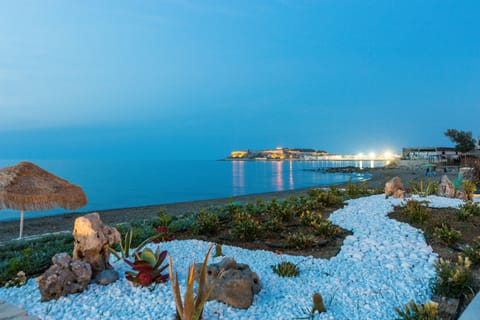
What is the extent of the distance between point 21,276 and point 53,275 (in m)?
1.19

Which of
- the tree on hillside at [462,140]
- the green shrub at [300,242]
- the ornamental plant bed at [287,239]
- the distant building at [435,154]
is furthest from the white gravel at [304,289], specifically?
the tree on hillside at [462,140]

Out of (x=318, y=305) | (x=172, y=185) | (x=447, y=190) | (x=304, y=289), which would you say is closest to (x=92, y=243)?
(x=304, y=289)

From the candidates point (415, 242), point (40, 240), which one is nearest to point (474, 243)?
point (415, 242)

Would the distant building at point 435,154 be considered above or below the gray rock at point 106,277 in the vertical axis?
above

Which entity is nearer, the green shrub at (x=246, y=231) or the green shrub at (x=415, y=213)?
the green shrub at (x=246, y=231)

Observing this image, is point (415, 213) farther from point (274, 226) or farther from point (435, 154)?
point (435, 154)

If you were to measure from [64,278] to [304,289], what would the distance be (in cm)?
346

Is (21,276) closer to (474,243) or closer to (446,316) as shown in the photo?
(446,316)

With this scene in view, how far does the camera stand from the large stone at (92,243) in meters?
4.88

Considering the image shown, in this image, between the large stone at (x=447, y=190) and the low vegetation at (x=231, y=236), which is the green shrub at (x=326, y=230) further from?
the large stone at (x=447, y=190)

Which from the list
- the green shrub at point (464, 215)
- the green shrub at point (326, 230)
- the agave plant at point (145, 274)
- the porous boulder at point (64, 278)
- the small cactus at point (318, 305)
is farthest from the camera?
the green shrub at point (464, 215)

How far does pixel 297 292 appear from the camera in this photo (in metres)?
4.37

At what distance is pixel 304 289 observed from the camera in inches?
176

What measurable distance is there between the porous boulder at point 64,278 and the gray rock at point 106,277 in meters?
0.17
